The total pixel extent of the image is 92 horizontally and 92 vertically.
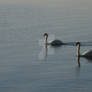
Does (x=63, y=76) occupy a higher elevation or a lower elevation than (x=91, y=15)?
lower

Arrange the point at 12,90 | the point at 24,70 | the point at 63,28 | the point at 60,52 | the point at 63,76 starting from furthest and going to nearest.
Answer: the point at 63,28
the point at 60,52
the point at 24,70
the point at 63,76
the point at 12,90


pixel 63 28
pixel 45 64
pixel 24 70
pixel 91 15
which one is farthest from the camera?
pixel 91 15

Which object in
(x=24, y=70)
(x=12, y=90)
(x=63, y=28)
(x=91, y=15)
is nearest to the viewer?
(x=12, y=90)

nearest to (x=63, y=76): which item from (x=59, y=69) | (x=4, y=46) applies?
(x=59, y=69)

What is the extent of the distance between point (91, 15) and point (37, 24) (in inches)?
1473

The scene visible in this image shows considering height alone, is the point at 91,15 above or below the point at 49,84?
above

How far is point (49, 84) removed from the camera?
220 ft

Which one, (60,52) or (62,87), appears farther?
(60,52)

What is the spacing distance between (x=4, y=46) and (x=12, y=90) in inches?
1764

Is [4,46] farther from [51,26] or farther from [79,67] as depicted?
[51,26]

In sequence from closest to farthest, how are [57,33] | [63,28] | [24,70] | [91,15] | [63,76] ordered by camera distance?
[63,76] < [24,70] < [57,33] < [63,28] < [91,15]

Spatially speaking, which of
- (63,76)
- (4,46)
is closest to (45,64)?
(63,76)

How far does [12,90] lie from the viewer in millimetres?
63594

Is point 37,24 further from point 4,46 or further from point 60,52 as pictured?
point 60,52
